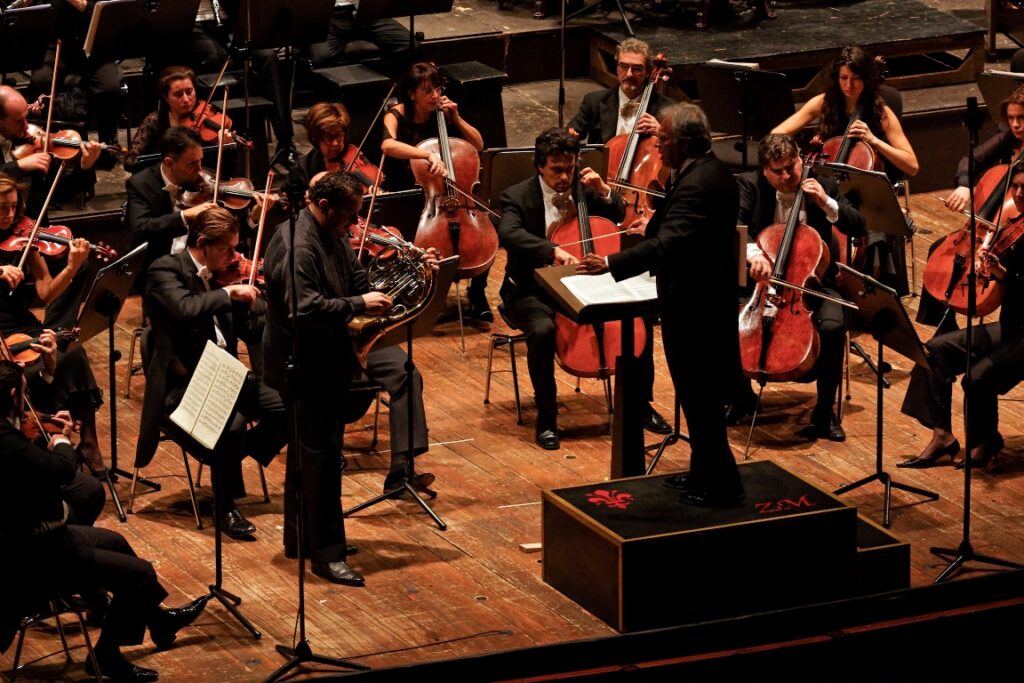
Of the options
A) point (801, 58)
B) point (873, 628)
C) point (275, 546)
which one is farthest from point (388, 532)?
point (801, 58)

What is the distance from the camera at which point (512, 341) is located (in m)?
6.93

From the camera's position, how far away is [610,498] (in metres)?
5.49

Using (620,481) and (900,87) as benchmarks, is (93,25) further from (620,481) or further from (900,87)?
(900,87)

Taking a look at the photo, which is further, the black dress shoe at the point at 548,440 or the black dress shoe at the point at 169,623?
the black dress shoe at the point at 548,440

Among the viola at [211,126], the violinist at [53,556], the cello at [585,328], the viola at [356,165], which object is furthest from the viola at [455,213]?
the violinist at [53,556]

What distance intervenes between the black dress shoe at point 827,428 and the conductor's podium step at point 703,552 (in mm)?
1171

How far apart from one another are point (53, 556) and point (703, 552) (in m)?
1.96

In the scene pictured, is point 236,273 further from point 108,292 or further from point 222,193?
point 222,193

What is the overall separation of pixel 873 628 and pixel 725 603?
471 millimetres

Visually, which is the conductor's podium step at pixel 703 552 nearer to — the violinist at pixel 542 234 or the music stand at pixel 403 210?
the violinist at pixel 542 234

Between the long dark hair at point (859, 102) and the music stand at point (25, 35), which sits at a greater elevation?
the music stand at point (25, 35)

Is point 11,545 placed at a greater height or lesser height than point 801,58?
lesser

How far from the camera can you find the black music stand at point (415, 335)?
5.85 meters

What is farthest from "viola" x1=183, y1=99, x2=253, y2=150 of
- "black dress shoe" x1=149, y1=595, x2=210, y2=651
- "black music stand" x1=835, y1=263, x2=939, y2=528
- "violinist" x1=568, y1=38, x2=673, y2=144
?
"black music stand" x1=835, y1=263, x2=939, y2=528
